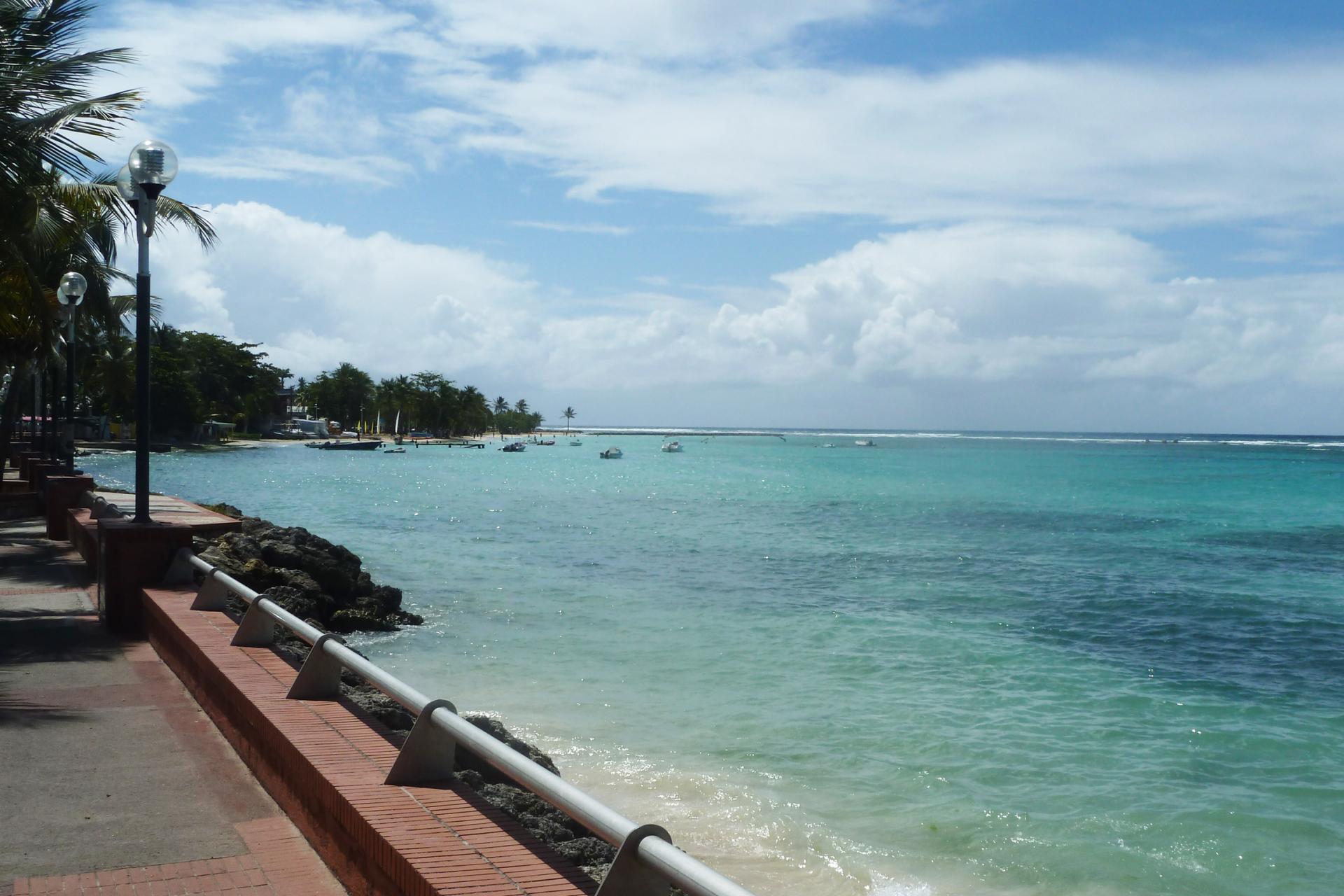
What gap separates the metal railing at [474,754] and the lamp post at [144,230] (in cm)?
177

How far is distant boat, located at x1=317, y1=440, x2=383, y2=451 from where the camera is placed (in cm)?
13550

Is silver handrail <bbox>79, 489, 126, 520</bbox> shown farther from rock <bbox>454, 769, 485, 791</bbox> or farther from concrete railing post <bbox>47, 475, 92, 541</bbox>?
rock <bbox>454, 769, 485, 791</bbox>

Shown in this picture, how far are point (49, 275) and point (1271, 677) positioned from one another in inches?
945

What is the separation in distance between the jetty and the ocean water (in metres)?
4.08

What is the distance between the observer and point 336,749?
509 centimetres

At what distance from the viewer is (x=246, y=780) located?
19.1 ft

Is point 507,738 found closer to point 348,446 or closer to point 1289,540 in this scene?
point 1289,540

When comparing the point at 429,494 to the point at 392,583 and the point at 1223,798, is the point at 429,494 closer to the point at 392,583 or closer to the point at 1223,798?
the point at 392,583

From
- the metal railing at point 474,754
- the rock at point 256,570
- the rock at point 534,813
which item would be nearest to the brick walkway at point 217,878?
the metal railing at point 474,754

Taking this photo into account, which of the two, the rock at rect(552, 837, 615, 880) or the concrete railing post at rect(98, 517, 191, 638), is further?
the concrete railing post at rect(98, 517, 191, 638)

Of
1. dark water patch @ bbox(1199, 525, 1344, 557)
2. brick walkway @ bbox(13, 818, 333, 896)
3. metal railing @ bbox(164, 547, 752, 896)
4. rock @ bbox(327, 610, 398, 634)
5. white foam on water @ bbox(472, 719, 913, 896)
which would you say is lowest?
dark water patch @ bbox(1199, 525, 1344, 557)

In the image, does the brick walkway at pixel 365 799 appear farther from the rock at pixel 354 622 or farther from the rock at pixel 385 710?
the rock at pixel 354 622

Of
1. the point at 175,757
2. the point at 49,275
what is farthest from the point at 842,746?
the point at 49,275

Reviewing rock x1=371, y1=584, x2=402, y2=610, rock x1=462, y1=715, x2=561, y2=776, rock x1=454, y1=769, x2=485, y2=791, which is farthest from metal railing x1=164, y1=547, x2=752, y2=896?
rock x1=371, y1=584, x2=402, y2=610
